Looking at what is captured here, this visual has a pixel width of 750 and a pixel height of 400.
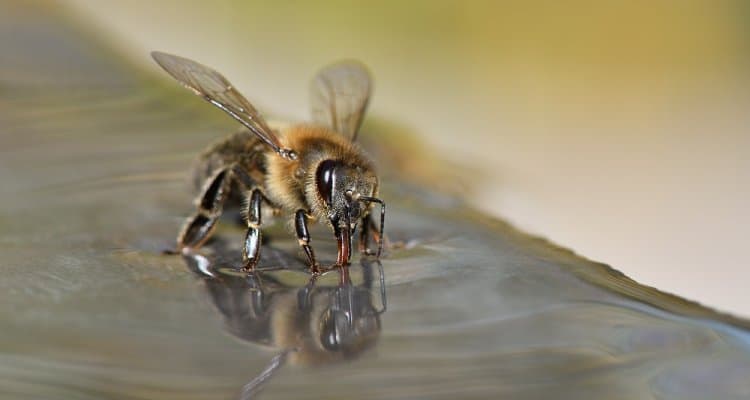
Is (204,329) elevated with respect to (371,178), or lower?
lower

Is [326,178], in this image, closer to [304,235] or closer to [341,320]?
[304,235]

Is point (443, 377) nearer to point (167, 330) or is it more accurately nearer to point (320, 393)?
point (320, 393)

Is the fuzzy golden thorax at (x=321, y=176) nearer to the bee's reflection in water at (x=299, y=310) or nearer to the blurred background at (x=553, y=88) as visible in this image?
the bee's reflection in water at (x=299, y=310)

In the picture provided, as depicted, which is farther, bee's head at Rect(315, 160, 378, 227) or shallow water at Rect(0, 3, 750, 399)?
bee's head at Rect(315, 160, 378, 227)

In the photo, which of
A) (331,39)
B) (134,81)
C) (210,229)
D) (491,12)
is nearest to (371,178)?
(210,229)

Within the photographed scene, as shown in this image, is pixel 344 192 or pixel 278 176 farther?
pixel 278 176

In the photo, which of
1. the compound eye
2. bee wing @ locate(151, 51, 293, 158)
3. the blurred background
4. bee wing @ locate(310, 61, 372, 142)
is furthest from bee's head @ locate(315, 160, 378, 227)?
the blurred background

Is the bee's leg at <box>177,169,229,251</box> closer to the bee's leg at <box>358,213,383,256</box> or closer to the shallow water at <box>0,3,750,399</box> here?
the shallow water at <box>0,3,750,399</box>

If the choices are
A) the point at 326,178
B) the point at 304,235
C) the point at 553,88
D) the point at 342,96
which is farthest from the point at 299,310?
the point at 553,88
